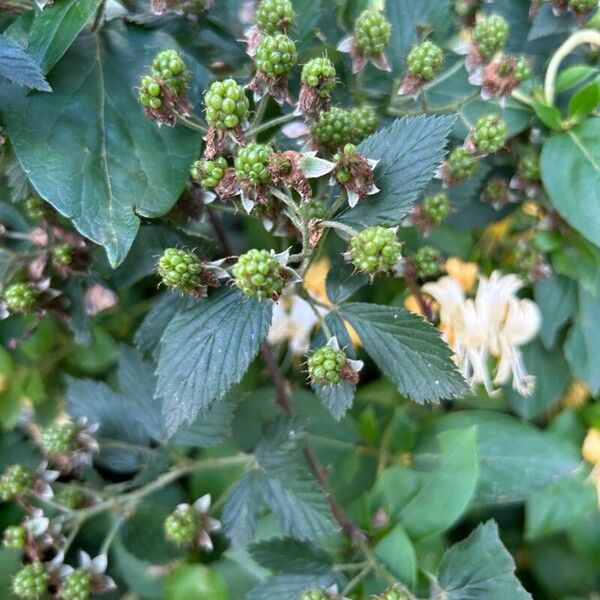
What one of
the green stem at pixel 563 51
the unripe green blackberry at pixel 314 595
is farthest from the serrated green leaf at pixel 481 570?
the green stem at pixel 563 51

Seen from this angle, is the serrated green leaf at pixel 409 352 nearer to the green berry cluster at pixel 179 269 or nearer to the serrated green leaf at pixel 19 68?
the green berry cluster at pixel 179 269

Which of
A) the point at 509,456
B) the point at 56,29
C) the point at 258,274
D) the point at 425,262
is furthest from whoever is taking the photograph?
the point at 509,456

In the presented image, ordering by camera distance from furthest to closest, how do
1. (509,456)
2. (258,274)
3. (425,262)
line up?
(509,456) → (425,262) → (258,274)

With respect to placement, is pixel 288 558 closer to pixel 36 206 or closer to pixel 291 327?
pixel 291 327

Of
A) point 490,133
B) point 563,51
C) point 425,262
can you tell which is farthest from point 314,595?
point 563,51

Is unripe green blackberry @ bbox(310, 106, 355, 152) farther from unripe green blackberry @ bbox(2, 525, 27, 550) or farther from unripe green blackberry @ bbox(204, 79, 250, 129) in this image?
unripe green blackberry @ bbox(2, 525, 27, 550)

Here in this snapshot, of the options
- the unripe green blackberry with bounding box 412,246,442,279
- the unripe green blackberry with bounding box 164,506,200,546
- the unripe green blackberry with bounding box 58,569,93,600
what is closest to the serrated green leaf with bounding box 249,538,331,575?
the unripe green blackberry with bounding box 164,506,200,546
